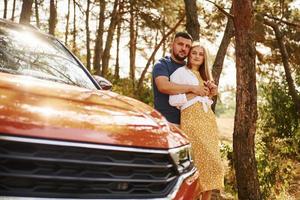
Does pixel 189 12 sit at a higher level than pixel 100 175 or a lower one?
higher

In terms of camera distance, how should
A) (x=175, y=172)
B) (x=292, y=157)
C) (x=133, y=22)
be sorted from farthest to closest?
(x=133, y=22) < (x=292, y=157) < (x=175, y=172)

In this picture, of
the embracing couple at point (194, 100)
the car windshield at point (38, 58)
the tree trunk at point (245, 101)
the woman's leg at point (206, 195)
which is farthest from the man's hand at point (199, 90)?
the tree trunk at point (245, 101)

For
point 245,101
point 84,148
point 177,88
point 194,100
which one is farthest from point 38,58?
point 245,101

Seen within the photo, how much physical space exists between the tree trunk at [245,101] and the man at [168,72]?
1.89m

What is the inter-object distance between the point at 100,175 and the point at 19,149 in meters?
0.43

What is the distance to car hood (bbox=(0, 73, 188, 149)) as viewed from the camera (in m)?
2.28

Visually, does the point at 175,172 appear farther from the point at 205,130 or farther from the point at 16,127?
the point at 205,130

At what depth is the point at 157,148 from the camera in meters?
2.75

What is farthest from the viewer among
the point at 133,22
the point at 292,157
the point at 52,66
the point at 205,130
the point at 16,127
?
the point at 133,22

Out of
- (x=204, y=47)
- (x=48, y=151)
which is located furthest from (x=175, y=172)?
(x=204, y=47)

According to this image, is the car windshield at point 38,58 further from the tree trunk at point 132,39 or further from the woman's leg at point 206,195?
the tree trunk at point 132,39

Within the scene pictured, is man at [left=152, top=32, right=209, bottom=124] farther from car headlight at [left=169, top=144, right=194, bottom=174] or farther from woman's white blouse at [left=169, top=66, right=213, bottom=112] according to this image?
car headlight at [left=169, top=144, right=194, bottom=174]

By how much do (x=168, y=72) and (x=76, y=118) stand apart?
286 cm

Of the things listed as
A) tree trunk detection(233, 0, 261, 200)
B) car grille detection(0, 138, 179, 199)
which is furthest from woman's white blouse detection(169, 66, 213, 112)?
car grille detection(0, 138, 179, 199)
